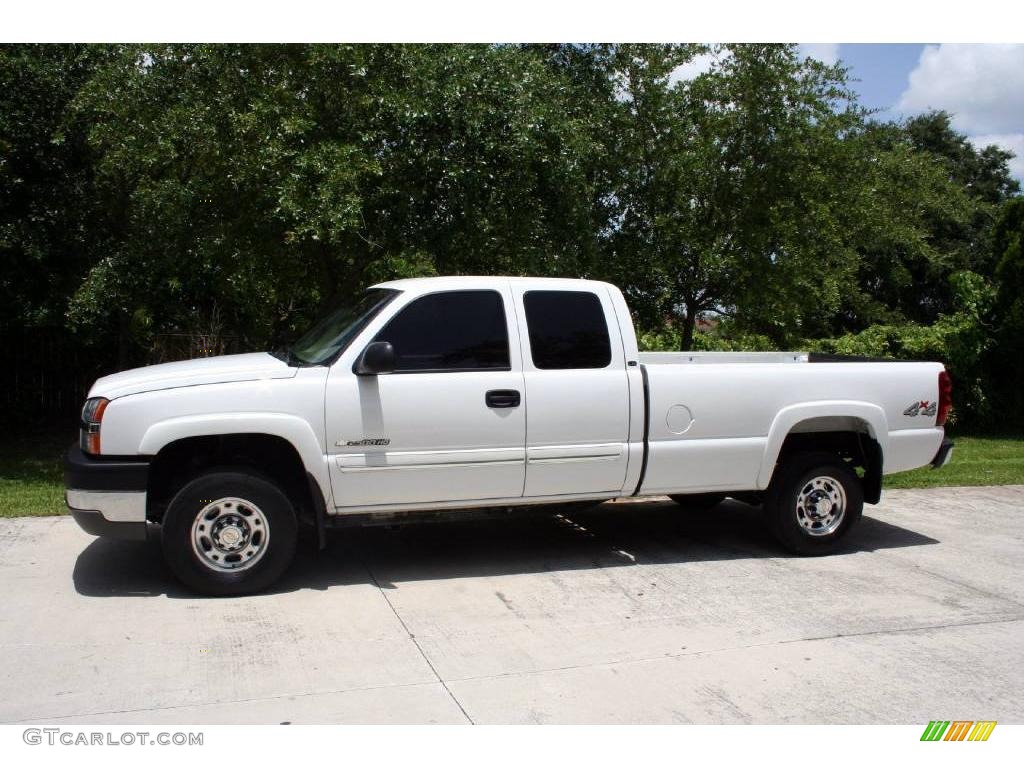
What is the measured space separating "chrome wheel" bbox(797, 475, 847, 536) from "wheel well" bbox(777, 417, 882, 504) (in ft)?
0.88

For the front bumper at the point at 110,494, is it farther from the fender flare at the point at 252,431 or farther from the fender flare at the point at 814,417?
the fender flare at the point at 814,417

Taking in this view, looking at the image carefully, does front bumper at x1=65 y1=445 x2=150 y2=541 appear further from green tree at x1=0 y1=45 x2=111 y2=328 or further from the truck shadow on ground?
green tree at x1=0 y1=45 x2=111 y2=328

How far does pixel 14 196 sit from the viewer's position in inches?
460

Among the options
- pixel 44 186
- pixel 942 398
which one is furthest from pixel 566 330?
pixel 44 186

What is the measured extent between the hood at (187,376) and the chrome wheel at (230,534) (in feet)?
2.58

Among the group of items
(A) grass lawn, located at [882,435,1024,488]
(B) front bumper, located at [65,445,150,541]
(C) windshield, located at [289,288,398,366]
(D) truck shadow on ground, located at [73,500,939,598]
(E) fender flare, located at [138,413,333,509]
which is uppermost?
(C) windshield, located at [289,288,398,366]

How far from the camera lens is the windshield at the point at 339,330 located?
21.8 ft

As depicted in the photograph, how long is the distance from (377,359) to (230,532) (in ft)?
4.77

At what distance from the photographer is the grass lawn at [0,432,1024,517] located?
30.3 feet

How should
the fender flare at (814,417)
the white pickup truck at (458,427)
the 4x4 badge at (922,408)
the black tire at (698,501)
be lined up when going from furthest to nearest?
the black tire at (698,501) < the 4x4 badge at (922,408) < the fender flare at (814,417) < the white pickup truck at (458,427)

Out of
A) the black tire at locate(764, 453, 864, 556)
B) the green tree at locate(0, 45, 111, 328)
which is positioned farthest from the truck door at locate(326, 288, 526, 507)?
the green tree at locate(0, 45, 111, 328)

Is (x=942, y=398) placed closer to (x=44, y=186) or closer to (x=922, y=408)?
(x=922, y=408)

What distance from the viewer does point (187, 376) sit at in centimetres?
628

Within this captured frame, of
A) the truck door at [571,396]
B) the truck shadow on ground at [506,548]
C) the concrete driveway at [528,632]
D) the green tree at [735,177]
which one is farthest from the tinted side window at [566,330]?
the green tree at [735,177]
